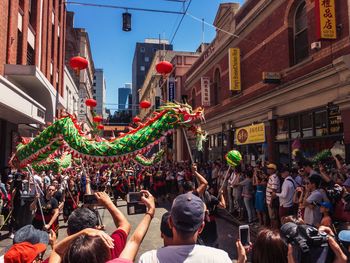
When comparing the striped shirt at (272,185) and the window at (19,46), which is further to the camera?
the window at (19,46)

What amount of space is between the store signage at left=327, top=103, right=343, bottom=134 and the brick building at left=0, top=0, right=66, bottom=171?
10.7 meters

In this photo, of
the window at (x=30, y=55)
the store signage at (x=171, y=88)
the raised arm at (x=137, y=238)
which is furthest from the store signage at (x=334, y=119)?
the store signage at (x=171, y=88)

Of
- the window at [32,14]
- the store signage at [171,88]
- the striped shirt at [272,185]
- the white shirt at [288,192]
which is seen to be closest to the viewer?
the white shirt at [288,192]

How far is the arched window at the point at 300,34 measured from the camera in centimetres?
1221

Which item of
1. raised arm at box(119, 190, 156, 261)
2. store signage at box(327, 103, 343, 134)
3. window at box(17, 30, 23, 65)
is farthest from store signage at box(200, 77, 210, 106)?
raised arm at box(119, 190, 156, 261)

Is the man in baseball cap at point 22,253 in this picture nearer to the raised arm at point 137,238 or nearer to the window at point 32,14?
the raised arm at point 137,238

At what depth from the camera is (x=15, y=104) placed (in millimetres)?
11305

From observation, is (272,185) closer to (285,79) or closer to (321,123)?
(321,123)

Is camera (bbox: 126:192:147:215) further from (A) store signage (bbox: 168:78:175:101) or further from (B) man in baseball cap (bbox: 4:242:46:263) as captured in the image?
(A) store signage (bbox: 168:78:175:101)

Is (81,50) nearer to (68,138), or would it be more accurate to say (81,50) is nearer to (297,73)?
(297,73)

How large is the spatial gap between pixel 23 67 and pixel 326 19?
39.4 ft

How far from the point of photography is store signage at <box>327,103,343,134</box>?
10.1 meters

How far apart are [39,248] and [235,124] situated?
54.8 feet

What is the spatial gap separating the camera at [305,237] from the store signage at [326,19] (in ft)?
29.5
